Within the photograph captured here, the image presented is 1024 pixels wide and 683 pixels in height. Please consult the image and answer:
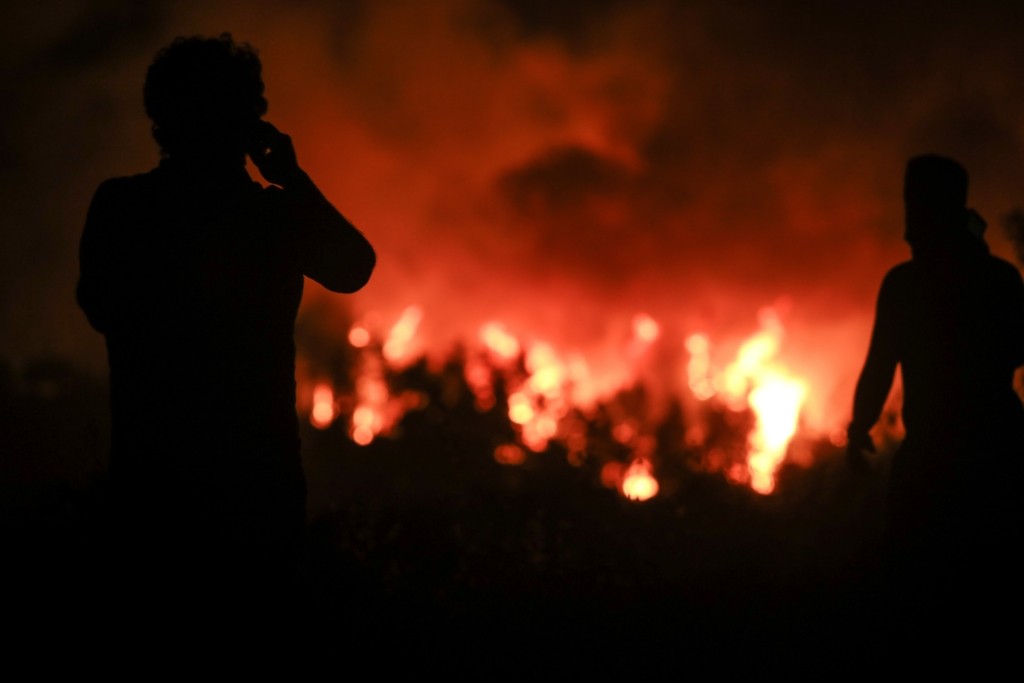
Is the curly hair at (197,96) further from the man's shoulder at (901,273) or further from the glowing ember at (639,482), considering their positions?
the glowing ember at (639,482)

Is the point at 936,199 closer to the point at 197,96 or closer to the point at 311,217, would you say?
the point at 311,217

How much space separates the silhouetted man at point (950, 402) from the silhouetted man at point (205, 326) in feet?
9.81

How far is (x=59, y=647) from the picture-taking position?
5016 mm

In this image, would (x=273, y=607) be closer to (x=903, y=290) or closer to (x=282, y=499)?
(x=282, y=499)

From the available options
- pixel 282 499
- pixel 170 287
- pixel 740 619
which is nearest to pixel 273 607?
pixel 282 499

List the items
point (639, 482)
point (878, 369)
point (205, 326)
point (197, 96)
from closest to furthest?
point (205, 326)
point (197, 96)
point (878, 369)
point (639, 482)

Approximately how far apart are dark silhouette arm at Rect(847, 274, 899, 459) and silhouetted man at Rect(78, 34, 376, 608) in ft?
9.67

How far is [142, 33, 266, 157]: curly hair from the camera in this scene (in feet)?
10.7

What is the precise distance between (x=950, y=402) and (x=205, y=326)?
353cm

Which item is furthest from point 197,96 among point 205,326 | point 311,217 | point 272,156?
point 205,326

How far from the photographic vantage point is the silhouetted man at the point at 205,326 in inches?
121

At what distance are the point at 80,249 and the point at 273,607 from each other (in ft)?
4.78

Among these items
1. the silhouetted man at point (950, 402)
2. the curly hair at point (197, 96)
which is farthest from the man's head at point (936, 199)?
the curly hair at point (197, 96)

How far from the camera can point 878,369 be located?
4.87 meters
